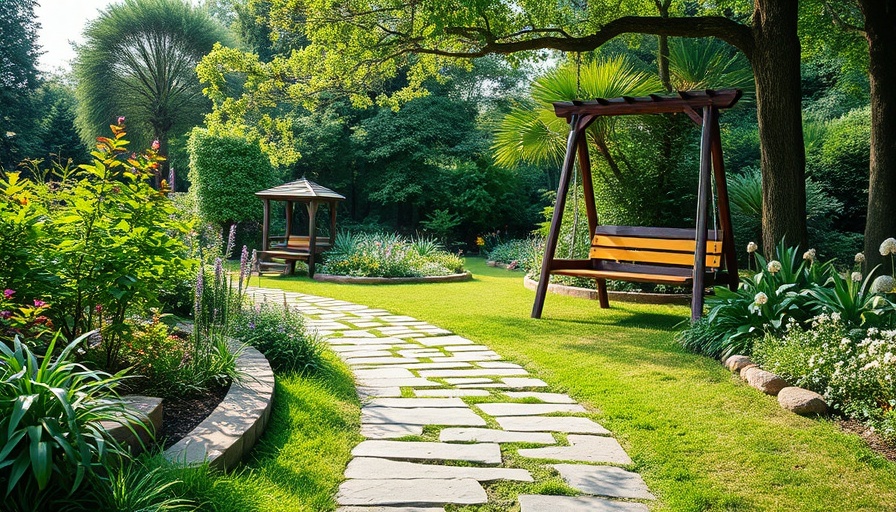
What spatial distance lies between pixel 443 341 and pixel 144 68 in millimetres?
26346

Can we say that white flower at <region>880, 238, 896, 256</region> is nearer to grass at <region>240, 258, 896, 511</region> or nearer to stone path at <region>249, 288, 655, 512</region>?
grass at <region>240, 258, 896, 511</region>

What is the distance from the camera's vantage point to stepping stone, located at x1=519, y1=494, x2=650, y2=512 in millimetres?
2502

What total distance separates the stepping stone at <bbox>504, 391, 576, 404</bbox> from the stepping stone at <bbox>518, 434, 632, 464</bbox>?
744mm

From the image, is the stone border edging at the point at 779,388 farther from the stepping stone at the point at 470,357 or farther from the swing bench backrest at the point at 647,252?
Result: the swing bench backrest at the point at 647,252

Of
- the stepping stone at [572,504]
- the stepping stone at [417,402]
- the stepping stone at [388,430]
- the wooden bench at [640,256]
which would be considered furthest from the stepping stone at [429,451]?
the wooden bench at [640,256]

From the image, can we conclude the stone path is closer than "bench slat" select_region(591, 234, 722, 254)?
Yes

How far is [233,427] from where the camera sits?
295 centimetres

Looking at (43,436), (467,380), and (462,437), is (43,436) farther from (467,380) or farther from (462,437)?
(467,380)

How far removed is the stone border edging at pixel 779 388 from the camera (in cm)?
381

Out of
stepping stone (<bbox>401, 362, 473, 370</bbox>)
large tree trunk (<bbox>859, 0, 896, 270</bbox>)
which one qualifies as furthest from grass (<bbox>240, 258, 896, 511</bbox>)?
large tree trunk (<bbox>859, 0, 896, 270</bbox>)

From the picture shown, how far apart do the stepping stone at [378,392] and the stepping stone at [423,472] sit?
122 centimetres

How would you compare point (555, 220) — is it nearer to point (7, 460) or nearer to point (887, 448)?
point (887, 448)

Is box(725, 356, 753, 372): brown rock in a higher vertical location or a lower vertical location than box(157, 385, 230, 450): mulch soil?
higher

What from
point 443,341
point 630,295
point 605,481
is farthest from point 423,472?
point 630,295
